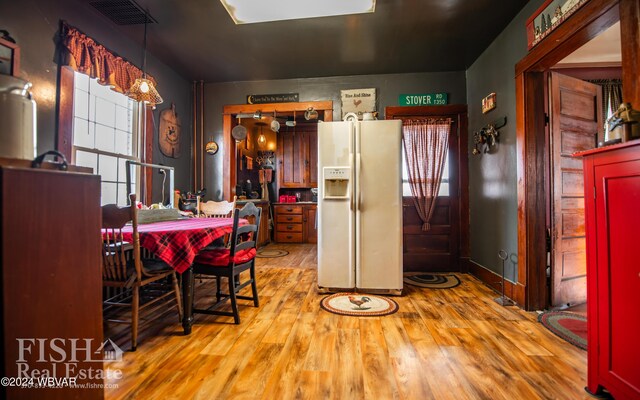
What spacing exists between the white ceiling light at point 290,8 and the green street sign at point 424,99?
147cm

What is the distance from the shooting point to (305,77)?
3.92 m

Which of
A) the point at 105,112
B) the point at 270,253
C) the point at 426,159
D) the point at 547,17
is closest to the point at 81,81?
the point at 105,112

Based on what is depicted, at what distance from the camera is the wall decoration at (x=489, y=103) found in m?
2.97

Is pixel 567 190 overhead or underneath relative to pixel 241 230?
overhead

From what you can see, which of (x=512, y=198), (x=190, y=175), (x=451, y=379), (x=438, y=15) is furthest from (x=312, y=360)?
(x=190, y=175)

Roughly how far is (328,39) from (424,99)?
5.06ft

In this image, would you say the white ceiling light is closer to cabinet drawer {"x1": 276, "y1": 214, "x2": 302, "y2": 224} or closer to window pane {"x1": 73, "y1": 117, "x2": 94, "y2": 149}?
window pane {"x1": 73, "y1": 117, "x2": 94, "y2": 149}

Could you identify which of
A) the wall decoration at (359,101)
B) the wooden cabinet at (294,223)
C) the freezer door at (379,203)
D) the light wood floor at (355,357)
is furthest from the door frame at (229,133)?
the light wood floor at (355,357)

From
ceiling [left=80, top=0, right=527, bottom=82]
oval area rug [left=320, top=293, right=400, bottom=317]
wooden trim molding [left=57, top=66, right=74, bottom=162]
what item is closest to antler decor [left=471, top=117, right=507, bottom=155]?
ceiling [left=80, top=0, right=527, bottom=82]

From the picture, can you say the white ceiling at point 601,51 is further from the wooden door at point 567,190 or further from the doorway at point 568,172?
the wooden door at point 567,190

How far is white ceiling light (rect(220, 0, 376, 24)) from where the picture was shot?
2.41 meters

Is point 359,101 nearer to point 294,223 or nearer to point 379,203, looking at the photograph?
point 379,203

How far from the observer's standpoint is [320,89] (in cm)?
393

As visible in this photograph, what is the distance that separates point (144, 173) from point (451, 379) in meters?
3.38
